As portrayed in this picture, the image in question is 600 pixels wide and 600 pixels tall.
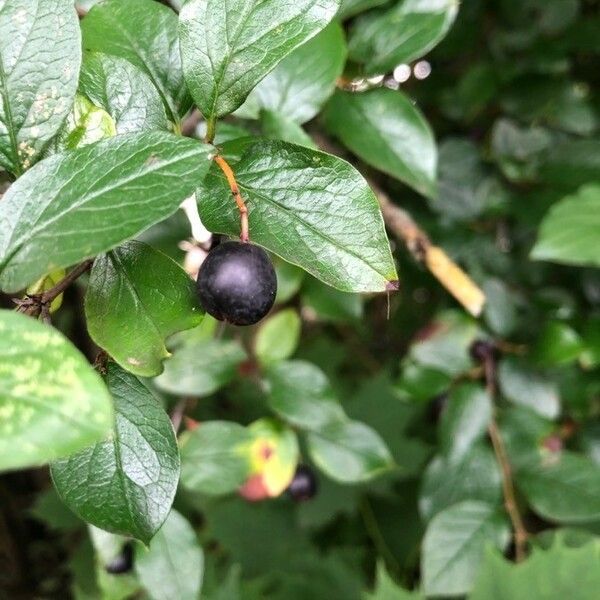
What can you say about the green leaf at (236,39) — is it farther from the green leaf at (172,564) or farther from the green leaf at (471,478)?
the green leaf at (471,478)

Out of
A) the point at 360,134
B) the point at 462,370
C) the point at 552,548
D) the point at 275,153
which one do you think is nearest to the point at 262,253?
the point at 275,153

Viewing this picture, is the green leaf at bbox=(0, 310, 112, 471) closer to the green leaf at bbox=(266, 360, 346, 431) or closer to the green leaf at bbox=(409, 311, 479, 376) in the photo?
the green leaf at bbox=(266, 360, 346, 431)

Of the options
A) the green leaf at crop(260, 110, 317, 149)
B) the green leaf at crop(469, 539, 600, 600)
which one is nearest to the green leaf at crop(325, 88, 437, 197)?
the green leaf at crop(260, 110, 317, 149)

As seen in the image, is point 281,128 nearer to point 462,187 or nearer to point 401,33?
point 401,33

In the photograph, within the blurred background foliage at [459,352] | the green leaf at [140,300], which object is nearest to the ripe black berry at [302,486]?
the blurred background foliage at [459,352]

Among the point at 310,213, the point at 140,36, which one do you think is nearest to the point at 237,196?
the point at 310,213

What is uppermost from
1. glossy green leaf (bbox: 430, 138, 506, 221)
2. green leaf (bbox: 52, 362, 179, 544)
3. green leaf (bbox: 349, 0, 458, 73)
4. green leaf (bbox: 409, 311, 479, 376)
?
green leaf (bbox: 349, 0, 458, 73)
